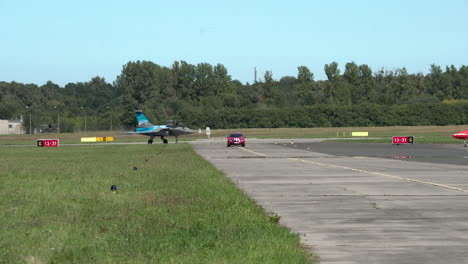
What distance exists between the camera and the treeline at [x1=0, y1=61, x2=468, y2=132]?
15688cm

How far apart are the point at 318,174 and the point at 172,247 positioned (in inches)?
758

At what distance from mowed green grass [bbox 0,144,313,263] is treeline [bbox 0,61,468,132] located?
13500cm

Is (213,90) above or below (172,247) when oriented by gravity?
above

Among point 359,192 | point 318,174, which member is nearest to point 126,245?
point 359,192

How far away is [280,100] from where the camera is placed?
591 feet

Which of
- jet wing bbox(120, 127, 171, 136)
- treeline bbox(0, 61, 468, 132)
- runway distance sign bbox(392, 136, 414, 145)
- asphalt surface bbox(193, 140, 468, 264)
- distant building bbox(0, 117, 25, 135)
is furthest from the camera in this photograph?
distant building bbox(0, 117, 25, 135)

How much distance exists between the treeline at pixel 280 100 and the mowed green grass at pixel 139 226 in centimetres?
13500

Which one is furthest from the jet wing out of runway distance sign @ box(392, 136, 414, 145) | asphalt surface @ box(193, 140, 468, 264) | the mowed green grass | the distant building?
the distant building

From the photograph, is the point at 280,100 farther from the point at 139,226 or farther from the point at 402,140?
the point at 139,226

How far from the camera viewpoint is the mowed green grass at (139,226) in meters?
10.5

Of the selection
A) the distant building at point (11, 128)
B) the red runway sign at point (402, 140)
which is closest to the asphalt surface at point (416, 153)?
the red runway sign at point (402, 140)

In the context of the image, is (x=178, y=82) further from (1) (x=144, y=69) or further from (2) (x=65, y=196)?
(2) (x=65, y=196)

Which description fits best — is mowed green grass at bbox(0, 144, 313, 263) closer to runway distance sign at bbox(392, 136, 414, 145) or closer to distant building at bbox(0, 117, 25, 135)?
runway distance sign at bbox(392, 136, 414, 145)

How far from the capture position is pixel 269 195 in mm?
20812
